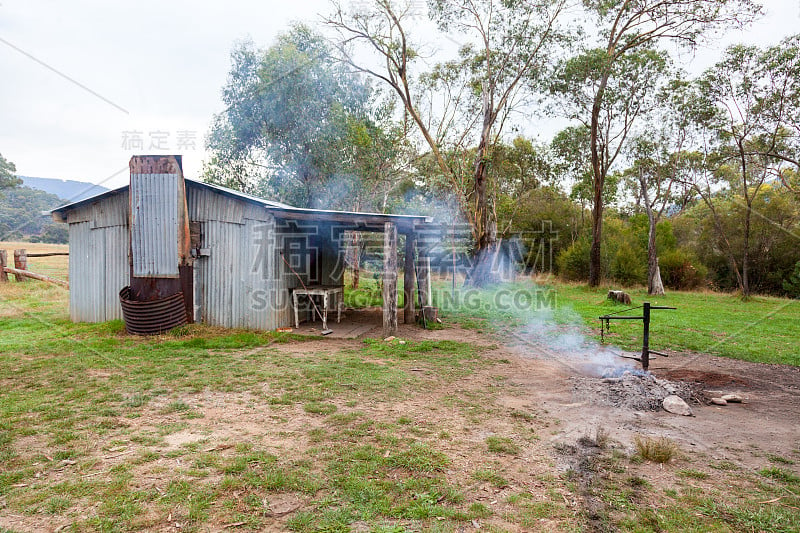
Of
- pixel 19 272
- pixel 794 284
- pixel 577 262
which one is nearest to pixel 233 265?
pixel 19 272

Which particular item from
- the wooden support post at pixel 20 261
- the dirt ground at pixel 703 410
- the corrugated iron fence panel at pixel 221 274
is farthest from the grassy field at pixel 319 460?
the wooden support post at pixel 20 261

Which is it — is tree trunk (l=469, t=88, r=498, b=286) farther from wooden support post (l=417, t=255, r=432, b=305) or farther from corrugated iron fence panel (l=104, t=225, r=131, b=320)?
corrugated iron fence panel (l=104, t=225, r=131, b=320)

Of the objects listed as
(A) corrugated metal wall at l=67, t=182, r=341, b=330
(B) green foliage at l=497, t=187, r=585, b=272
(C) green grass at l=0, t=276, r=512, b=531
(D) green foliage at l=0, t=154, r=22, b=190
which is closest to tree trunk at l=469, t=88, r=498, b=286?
(B) green foliage at l=497, t=187, r=585, b=272

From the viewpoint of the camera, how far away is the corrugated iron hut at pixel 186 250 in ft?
28.5

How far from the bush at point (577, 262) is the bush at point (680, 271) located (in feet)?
11.1

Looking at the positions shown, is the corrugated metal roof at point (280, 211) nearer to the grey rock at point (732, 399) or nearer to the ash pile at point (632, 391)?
the ash pile at point (632, 391)

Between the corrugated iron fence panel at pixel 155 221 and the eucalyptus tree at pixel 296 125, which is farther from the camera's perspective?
the eucalyptus tree at pixel 296 125

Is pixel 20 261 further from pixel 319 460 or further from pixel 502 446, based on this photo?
pixel 502 446

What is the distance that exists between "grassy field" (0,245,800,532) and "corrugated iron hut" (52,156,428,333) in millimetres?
2306

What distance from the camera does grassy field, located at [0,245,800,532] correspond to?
2838 mm

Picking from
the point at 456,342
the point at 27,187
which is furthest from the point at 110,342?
the point at 27,187

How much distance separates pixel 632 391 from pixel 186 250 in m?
8.15

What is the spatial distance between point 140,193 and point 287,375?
17.4 feet

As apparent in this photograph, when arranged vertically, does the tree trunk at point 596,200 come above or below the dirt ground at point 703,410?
above
